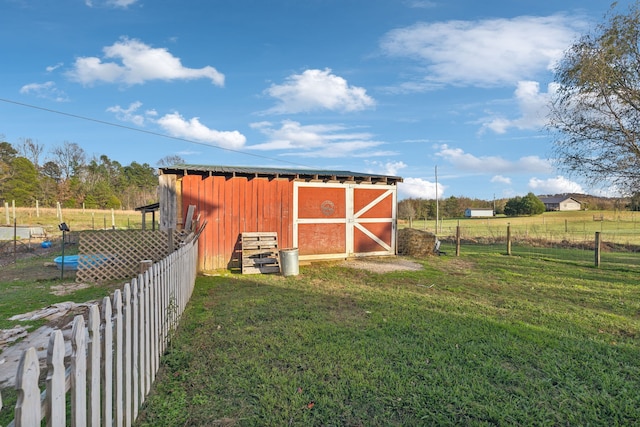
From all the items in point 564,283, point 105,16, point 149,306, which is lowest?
point 564,283

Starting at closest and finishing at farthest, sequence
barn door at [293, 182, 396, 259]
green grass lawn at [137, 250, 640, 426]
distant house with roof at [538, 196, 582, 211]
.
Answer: green grass lawn at [137, 250, 640, 426] < barn door at [293, 182, 396, 259] < distant house with roof at [538, 196, 582, 211]

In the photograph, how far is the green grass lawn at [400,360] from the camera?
2639mm

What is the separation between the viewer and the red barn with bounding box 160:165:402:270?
940 centimetres

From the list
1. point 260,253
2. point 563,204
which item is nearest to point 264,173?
point 260,253

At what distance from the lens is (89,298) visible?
20.3 ft

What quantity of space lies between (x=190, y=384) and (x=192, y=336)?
1232 millimetres

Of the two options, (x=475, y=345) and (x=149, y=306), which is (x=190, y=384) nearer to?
(x=149, y=306)

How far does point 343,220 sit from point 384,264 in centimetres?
203

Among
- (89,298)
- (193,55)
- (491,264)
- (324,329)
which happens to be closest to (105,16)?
(193,55)

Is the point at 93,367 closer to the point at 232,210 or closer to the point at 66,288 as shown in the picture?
the point at 66,288

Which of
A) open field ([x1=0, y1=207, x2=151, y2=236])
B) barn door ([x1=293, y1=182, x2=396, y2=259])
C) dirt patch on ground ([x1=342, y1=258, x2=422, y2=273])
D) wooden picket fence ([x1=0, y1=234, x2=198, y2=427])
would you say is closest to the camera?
wooden picket fence ([x1=0, y1=234, x2=198, y2=427])

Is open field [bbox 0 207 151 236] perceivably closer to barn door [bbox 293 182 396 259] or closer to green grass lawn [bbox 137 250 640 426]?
barn door [bbox 293 182 396 259]

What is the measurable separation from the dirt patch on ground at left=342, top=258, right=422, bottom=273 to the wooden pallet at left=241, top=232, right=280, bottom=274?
7.63 ft

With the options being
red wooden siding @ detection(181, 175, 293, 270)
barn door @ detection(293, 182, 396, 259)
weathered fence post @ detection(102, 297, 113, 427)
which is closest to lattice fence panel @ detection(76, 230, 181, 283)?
red wooden siding @ detection(181, 175, 293, 270)
